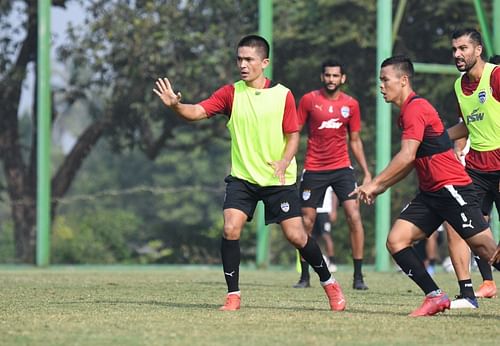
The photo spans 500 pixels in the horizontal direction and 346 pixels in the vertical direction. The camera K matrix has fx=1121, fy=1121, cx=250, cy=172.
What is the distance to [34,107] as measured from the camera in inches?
712

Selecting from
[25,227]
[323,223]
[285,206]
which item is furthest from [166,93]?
[25,227]

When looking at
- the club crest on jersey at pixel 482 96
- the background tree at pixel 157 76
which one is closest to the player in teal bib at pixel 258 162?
the club crest on jersey at pixel 482 96

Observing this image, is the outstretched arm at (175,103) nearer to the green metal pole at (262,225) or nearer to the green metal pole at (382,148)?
the green metal pole at (382,148)

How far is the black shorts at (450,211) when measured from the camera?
26.7 feet

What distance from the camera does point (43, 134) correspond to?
1792 centimetres

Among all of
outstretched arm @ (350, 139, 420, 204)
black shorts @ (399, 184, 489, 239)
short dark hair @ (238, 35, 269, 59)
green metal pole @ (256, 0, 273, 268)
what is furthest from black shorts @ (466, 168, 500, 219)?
green metal pole @ (256, 0, 273, 268)

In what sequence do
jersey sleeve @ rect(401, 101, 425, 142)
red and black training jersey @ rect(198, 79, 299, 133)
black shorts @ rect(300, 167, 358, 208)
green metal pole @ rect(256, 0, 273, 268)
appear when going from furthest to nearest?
green metal pole @ rect(256, 0, 273, 268)
black shorts @ rect(300, 167, 358, 208)
red and black training jersey @ rect(198, 79, 299, 133)
jersey sleeve @ rect(401, 101, 425, 142)

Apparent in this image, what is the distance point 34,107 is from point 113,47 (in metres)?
1.62

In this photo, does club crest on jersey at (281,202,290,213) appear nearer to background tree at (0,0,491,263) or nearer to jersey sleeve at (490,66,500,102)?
jersey sleeve at (490,66,500,102)

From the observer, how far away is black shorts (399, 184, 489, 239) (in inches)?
321

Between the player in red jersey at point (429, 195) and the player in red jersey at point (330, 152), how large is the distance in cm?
397

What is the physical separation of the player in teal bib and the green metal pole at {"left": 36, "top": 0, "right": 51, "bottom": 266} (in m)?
9.46

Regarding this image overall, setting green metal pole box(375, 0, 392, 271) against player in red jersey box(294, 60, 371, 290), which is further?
green metal pole box(375, 0, 392, 271)

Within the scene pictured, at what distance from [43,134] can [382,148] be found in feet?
17.7
